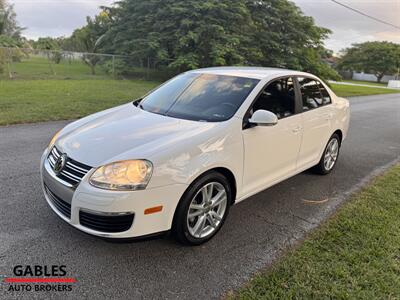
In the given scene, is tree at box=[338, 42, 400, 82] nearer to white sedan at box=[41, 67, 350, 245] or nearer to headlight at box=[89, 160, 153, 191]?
white sedan at box=[41, 67, 350, 245]

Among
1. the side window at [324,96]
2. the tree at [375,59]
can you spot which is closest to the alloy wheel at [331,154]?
the side window at [324,96]

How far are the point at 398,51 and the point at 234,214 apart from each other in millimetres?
67716

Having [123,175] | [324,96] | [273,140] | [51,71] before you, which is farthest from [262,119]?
[51,71]

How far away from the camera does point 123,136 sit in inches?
115

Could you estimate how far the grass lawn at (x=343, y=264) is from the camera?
96.7 inches

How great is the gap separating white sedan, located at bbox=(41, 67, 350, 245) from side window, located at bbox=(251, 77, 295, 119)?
13 millimetres

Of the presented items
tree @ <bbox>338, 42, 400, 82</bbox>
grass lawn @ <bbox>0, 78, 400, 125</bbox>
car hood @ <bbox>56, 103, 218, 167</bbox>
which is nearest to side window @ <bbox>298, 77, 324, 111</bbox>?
car hood @ <bbox>56, 103, 218, 167</bbox>

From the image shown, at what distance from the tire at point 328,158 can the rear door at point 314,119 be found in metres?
0.21

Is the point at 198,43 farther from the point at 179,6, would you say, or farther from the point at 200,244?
the point at 200,244

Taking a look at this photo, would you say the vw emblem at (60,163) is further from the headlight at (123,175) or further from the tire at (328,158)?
the tire at (328,158)

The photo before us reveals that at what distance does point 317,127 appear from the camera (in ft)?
14.4

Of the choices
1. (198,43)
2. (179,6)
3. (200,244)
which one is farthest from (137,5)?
(200,244)

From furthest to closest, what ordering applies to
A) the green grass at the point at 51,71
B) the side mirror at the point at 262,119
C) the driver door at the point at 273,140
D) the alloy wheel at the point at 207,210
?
the green grass at the point at 51,71
the driver door at the point at 273,140
the side mirror at the point at 262,119
the alloy wheel at the point at 207,210

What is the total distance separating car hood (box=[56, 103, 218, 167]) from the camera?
8.65ft
